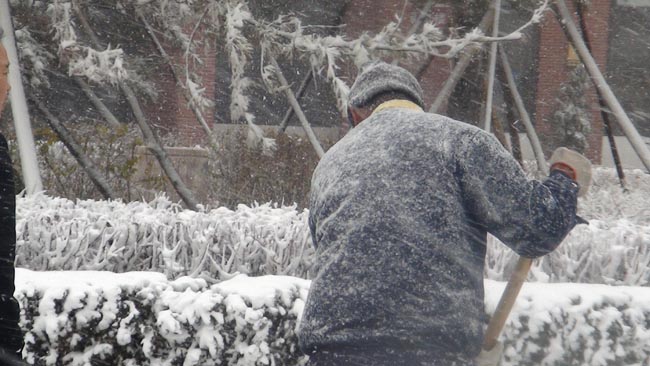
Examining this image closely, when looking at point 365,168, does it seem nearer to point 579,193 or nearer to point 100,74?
point 579,193

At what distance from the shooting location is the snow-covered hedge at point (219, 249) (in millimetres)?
4047

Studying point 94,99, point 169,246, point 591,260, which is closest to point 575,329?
point 591,260

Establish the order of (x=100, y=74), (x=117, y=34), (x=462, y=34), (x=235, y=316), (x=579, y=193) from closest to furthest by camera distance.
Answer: (x=579, y=193), (x=235, y=316), (x=100, y=74), (x=462, y=34), (x=117, y=34)

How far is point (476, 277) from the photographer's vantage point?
2049 millimetres

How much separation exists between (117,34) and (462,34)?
4115 millimetres

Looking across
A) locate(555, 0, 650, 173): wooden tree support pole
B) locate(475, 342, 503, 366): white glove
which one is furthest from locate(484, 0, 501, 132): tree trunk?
locate(475, 342, 503, 366): white glove

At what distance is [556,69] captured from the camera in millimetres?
17547

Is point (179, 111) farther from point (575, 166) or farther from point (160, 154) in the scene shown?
point (575, 166)

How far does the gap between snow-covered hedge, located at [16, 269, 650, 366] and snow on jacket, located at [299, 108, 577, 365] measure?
1.42 meters

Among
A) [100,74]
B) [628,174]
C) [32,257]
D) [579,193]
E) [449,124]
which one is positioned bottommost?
[628,174]

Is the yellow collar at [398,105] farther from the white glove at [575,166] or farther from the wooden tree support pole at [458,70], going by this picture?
the wooden tree support pole at [458,70]

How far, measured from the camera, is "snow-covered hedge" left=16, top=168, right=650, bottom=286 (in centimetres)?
405

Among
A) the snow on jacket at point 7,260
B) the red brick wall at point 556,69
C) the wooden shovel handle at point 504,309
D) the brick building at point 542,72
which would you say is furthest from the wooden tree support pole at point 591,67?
the red brick wall at point 556,69

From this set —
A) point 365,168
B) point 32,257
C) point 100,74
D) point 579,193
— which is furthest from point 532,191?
point 100,74
